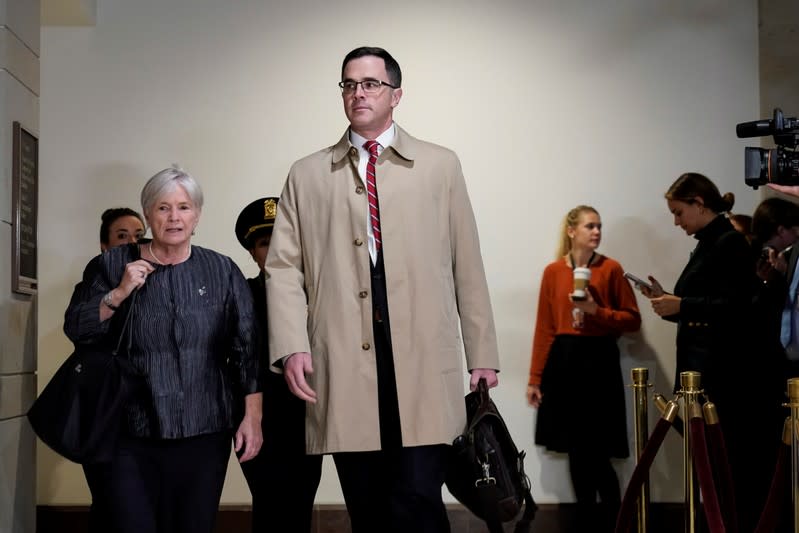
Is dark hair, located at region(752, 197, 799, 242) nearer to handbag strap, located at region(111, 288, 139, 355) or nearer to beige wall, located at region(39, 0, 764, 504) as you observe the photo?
beige wall, located at region(39, 0, 764, 504)

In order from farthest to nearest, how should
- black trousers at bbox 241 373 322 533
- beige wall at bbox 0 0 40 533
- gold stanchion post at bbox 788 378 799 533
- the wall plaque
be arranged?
the wall plaque, beige wall at bbox 0 0 40 533, black trousers at bbox 241 373 322 533, gold stanchion post at bbox 788 378 799 533

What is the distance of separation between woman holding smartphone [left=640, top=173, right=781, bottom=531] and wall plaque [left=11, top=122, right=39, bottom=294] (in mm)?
2727

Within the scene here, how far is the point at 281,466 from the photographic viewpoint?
11.1 ft

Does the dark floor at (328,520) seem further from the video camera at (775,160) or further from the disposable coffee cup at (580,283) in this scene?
the video camera at (775,160)

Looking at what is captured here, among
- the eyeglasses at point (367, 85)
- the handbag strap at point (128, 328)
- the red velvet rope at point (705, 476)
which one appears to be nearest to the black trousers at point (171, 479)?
the handbag strap at point (128, 328)

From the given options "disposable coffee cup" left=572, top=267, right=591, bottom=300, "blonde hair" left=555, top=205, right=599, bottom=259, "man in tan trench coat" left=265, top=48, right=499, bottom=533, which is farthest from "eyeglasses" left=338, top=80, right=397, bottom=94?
"blonde hair" left=555, top=205, right=599, bottom=259

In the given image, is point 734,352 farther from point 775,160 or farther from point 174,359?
point 174,359

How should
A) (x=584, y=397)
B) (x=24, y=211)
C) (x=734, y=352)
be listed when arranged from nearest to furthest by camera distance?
(x=24, y=211) < (x=734, y=352) < (x=584, y=397)

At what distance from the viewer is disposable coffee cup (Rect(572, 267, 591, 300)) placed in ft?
16.7

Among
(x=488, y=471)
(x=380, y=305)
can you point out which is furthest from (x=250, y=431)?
(x=488, y=471)

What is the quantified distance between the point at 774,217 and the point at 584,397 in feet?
4.32

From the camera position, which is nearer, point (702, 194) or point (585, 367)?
point (702, 194)

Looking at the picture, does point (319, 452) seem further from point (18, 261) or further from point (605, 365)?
point (605, 365)

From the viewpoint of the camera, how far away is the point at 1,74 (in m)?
3.67
